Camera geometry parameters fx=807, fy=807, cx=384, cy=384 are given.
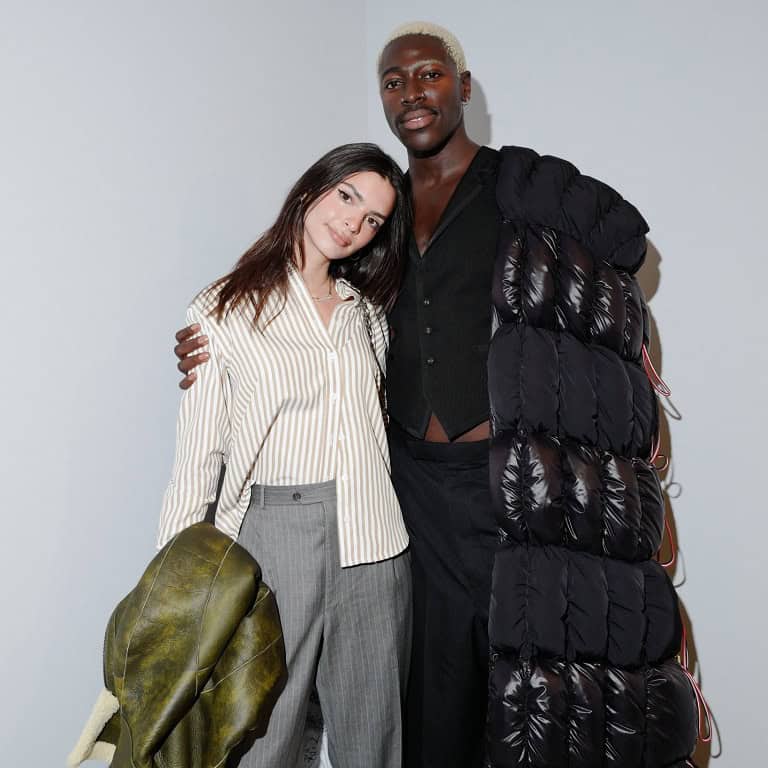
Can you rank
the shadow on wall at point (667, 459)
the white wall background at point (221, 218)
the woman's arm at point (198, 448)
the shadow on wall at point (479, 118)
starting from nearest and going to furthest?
1. the woman's arm at point (198, 448)
2. the white wall background at point (221, 218)
3. the shadow on wall at point (667, 459)
4. the shadow on wall at point (479, 118)

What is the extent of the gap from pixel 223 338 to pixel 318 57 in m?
1.22

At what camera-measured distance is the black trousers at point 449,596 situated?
163 cm

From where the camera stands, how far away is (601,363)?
1594 mm

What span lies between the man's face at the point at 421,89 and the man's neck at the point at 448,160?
38mm

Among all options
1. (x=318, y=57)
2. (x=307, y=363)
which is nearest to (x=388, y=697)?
(x=307, y=363)

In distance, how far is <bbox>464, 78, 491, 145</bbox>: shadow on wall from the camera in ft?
7.68

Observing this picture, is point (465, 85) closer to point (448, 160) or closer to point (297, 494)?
point (448, 160)

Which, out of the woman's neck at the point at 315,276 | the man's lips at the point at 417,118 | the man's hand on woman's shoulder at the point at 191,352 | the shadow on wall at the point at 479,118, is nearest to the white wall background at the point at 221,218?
the shadow on wall at the point at 479,118

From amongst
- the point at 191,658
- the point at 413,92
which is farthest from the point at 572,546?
the point at 413,92

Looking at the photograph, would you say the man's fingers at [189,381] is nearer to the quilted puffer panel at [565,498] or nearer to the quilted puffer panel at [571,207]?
the quilted puffer panel at [565,498]

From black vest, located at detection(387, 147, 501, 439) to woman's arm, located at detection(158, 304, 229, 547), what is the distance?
0.42 m

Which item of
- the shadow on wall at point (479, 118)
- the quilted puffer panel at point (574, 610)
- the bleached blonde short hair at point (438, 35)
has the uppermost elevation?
the shadow on wall at point (479, 118)

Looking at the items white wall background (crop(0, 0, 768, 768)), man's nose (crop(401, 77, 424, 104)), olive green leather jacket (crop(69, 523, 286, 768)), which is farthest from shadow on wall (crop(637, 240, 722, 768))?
olive green leather jacket (crop(69, 523, 286, 768))

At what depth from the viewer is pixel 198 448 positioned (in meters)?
1.46
